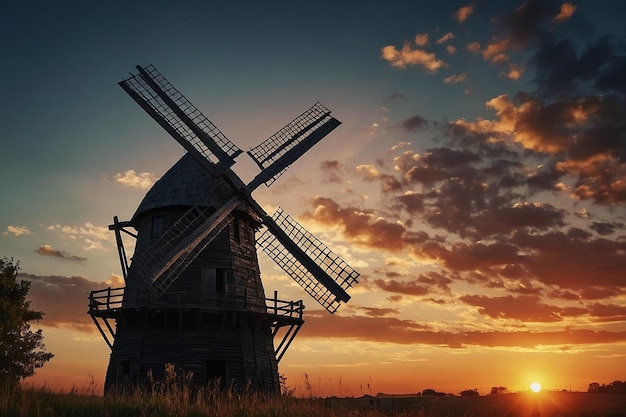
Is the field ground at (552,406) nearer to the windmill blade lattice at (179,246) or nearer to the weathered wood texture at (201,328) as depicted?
the weathered wood texture at (201,328)

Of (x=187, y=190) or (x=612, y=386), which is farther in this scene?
(x=612, y=386)

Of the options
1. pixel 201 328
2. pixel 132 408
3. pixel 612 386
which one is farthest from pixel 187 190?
pixel 612 386

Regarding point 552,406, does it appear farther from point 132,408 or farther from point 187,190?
point 187,190

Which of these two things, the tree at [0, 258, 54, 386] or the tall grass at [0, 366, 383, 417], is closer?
the tall grass at [0, 366, 383, 417]

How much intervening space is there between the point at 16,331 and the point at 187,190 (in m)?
14.4

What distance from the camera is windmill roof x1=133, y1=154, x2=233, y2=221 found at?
2898cm

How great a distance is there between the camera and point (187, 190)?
29.4m

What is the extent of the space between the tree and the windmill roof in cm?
970

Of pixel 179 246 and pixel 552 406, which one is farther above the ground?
pixel 179 246

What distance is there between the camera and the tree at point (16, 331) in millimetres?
32406

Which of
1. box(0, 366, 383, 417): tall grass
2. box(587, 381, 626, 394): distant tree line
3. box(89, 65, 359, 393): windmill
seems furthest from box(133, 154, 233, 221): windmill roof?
box(587, 381, 626, 394): distant tree line

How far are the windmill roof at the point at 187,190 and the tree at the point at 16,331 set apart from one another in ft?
31.8

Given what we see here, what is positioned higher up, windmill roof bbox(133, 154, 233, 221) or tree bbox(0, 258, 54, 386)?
windmill roof bbox(133, 154, 233, 221)

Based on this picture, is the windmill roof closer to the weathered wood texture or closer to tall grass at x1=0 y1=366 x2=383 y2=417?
the weathered wood texture
